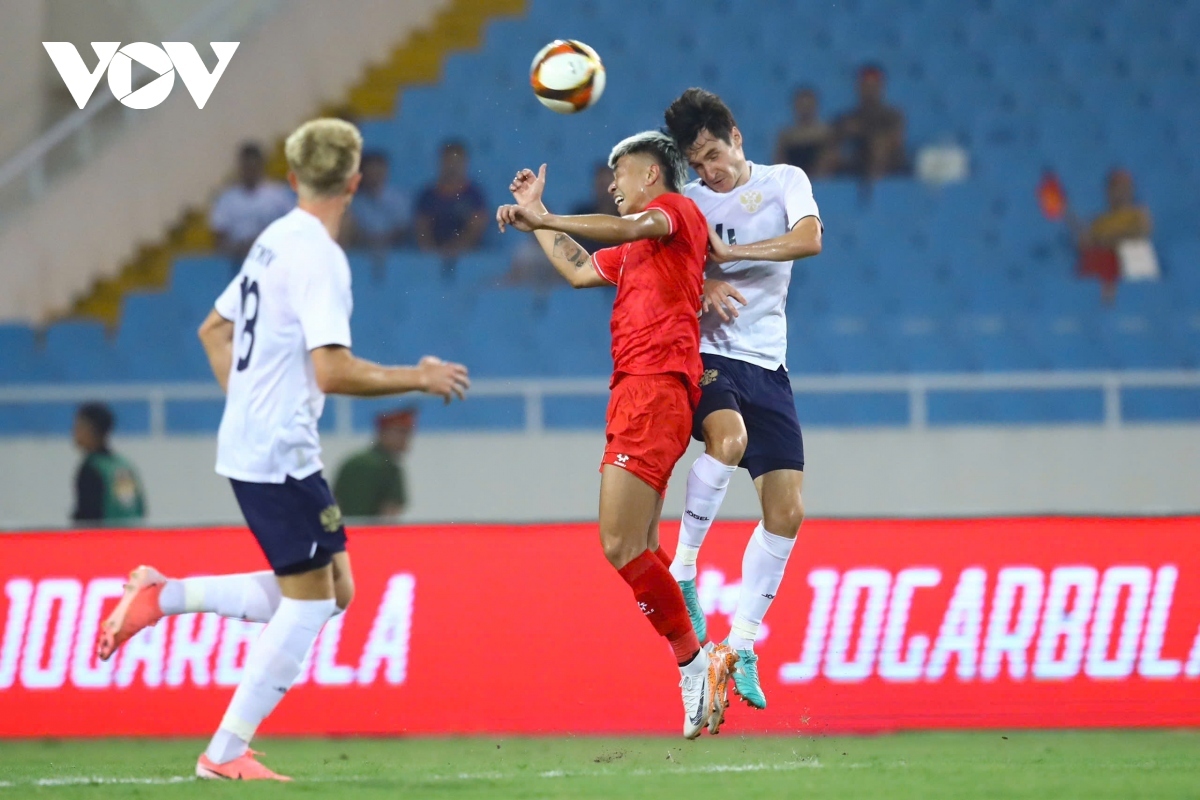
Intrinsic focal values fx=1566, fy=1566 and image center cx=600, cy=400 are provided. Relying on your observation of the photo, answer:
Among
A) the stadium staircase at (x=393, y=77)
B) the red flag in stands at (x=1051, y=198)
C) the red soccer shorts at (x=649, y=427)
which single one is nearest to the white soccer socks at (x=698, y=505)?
the red soccer shorts at (x=649, y=427)

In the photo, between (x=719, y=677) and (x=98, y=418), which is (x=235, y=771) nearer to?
(x=719, y=677)

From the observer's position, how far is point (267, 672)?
5336 millimetres

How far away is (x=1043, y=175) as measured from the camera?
44.4 ft

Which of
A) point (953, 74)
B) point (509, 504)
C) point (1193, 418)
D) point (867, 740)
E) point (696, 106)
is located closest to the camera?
point (696, 106)

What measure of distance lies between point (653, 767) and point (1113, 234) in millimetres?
8258

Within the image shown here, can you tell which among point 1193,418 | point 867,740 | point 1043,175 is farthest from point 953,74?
point 867,740

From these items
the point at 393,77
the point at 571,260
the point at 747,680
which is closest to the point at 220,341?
the point at 571,260

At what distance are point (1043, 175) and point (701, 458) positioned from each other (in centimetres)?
819

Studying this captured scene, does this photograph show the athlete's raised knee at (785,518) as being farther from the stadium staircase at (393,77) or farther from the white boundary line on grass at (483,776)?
the stadium staircase at (393,77)

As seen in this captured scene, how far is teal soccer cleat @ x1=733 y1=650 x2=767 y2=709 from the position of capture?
6.22m

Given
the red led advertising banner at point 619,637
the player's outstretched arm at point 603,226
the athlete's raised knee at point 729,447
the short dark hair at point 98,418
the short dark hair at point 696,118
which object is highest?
the short dark hair at point 696,118

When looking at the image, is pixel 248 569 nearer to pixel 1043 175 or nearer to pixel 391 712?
pixel 391 712

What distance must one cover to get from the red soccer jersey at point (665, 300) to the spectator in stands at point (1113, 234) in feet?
24.9

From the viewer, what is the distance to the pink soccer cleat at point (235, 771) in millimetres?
5332
